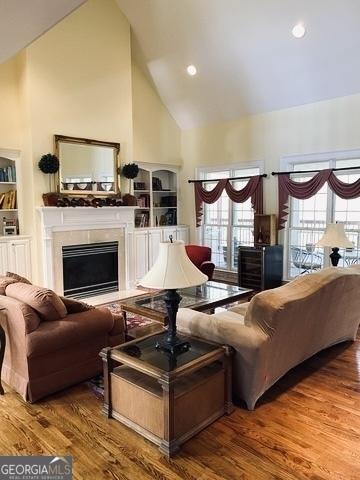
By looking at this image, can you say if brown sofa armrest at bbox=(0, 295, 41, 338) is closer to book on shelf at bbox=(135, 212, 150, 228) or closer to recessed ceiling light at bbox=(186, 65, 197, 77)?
book on shelf at bbox=(135, 212, 150, 228)

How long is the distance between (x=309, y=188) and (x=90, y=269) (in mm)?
3959

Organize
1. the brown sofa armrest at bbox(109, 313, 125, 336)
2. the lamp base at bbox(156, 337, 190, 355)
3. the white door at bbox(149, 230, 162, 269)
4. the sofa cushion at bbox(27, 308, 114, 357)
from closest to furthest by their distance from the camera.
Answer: the lamp base at bbox(156, 337, 190, 355), the sofa cushion at bbox(27, 308, 114, 357), the brown sofa armrest at bbox(109, 313, 125, 336), the white door at bbox(149, 230, 162, 269)

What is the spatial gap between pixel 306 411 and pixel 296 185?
414 cm

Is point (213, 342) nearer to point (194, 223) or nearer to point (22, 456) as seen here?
point (22, 456)

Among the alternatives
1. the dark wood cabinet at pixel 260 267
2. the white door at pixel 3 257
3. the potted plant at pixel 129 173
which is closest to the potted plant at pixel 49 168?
the white door at pixel 3 257

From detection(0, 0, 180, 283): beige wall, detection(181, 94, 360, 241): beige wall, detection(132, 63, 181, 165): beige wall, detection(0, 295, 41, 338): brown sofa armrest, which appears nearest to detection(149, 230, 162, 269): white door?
detection(181, 94, 360, 241): beige wall

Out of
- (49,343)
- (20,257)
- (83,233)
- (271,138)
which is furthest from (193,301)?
(271,138)

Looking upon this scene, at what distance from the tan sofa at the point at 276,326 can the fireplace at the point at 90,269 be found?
342 centimetres

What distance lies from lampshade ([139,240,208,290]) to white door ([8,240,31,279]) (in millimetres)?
3964

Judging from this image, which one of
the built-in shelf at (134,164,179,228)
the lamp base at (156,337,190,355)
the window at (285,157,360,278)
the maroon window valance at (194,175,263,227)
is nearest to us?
the lamp base at (156,337,190,355)

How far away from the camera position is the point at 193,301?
4.20 metres

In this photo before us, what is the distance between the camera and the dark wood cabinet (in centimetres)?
625

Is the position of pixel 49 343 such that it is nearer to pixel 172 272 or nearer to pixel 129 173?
pixel 172 272

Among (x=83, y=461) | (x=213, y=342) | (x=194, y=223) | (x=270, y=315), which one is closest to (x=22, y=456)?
(x=83, y=461)
